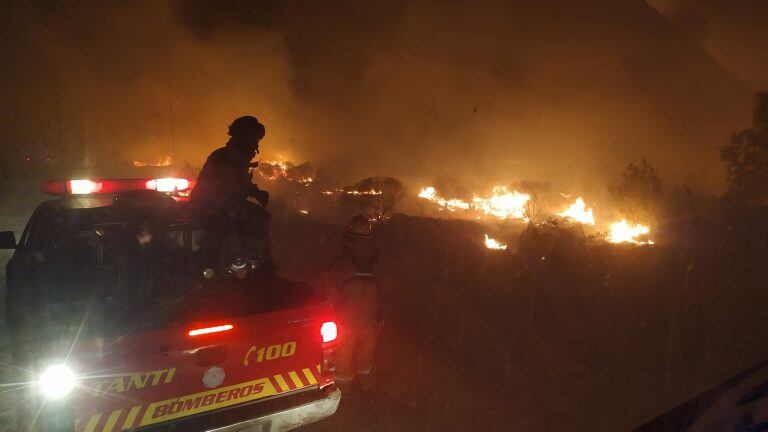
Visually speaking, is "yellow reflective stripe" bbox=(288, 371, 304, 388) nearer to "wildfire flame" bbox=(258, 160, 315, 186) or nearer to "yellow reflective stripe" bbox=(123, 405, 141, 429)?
"yellow reflective stripe" bbox=(123, 405, 141, 429)

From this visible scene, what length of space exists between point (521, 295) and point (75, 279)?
20.8 feet

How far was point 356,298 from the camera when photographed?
4.32 m

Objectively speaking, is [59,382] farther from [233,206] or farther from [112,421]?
[233,206]

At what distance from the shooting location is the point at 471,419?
414 cm

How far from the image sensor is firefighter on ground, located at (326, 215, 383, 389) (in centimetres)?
432

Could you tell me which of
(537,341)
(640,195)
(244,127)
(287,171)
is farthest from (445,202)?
(244,127)

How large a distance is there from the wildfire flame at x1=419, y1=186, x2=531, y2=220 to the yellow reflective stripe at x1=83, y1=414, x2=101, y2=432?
36.4m

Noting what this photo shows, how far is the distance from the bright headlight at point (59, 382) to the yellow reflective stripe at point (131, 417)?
0.96 feet

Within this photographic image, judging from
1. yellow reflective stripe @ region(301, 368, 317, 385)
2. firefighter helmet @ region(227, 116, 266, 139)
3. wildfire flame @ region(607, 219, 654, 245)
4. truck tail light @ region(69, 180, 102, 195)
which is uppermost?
firefighter helmet @ region(227, 116, 266, 139)

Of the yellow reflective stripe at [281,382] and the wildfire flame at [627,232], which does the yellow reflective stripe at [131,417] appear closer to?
the yellow reflective stripe at [281,382]

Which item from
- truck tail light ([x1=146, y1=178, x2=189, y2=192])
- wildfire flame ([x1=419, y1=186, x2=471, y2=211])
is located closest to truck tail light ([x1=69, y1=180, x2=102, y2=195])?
truck tail light ([x1=146, y1=178, x2=189, y2=192])

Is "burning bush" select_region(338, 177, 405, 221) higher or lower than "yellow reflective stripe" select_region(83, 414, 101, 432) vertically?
higher

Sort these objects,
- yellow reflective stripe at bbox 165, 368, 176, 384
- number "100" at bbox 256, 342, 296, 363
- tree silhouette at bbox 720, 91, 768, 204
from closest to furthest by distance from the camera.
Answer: yellow reflective stripe at bbox 165, 368, 176, 384 → number "100" at bbox 256, 342, 296, 363 → tree silhouette at bbox 720, 91, 768, 204

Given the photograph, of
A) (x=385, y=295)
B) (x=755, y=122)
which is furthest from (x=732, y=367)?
(x=755, y=122)
